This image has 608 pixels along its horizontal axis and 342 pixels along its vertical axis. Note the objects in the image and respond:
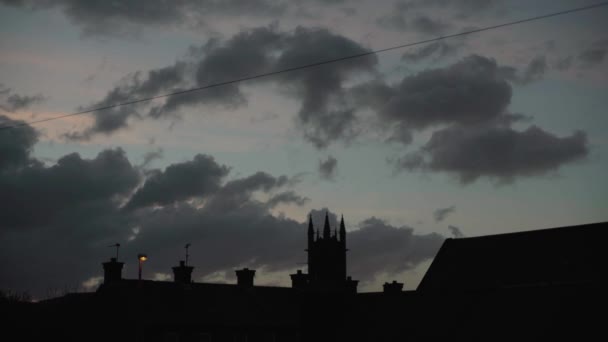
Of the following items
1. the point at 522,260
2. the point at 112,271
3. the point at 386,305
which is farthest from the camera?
the point at 522,260

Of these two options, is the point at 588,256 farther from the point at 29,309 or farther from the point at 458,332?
the point at 29,309

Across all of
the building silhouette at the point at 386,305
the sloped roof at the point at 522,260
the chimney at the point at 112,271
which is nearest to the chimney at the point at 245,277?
the building silhouette at the point at 386,305

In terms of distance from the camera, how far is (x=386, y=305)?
73.3 m

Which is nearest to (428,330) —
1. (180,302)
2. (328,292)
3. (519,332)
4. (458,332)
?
(458,332)

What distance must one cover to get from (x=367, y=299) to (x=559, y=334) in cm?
2393

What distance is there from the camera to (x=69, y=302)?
5591cm

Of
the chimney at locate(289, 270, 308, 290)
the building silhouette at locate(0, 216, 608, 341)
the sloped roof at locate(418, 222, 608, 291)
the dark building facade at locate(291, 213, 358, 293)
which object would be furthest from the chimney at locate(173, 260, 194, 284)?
the dark building facade at locate(291, 213, 358, 293)

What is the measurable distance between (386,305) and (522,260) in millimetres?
16953

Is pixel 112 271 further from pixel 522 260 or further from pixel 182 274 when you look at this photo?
pixel 522 260

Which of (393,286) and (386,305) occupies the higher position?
(393,286)

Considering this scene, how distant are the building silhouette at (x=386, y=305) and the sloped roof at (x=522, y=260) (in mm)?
109

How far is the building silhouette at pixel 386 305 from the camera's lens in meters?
57.7

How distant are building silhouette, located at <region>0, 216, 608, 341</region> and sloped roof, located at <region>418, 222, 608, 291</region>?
109 mm

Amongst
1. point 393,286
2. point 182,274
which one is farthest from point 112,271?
point 393,286
